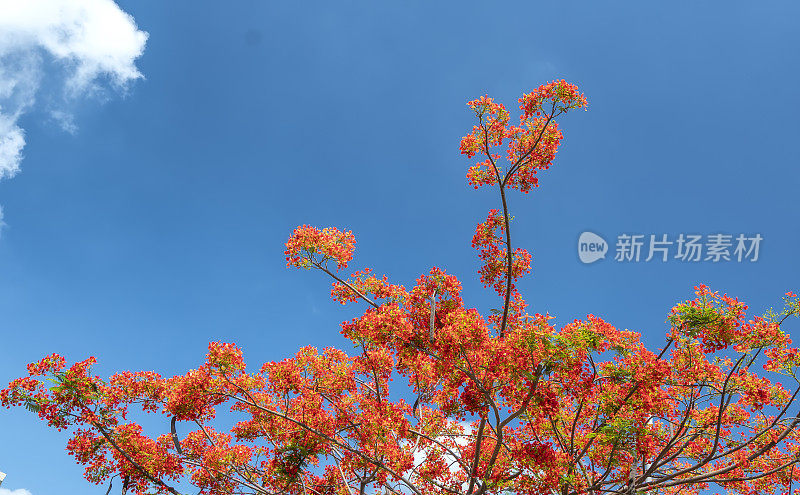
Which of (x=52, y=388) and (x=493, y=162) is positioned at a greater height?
(x=493, y=162)

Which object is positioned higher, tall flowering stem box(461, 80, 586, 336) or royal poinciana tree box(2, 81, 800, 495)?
tall flowering stem box(461, 80, 586, 336)

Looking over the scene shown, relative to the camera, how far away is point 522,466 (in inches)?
385

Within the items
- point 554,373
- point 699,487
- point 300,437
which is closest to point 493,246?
point 554,373

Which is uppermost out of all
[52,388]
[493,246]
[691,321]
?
[493,246]

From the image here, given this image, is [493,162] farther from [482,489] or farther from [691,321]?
[482,489]

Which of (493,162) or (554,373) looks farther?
(493,162)

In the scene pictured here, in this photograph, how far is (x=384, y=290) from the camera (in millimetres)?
10766

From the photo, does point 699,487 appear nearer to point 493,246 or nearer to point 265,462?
point 493,246

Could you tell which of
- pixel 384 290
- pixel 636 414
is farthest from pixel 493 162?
pixel 636 414

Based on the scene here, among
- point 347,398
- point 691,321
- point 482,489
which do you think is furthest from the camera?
point 347,398

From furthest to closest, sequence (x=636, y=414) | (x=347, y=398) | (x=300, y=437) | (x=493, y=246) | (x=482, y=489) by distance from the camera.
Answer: (x=347, y=398) → (x=300, y=437) → (x=493, y=246) → (x=482, y=489) → (x=636, y=414)

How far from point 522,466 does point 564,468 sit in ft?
2.41

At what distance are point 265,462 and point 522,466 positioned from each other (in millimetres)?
6237

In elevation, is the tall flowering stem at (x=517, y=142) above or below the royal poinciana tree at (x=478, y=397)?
above
